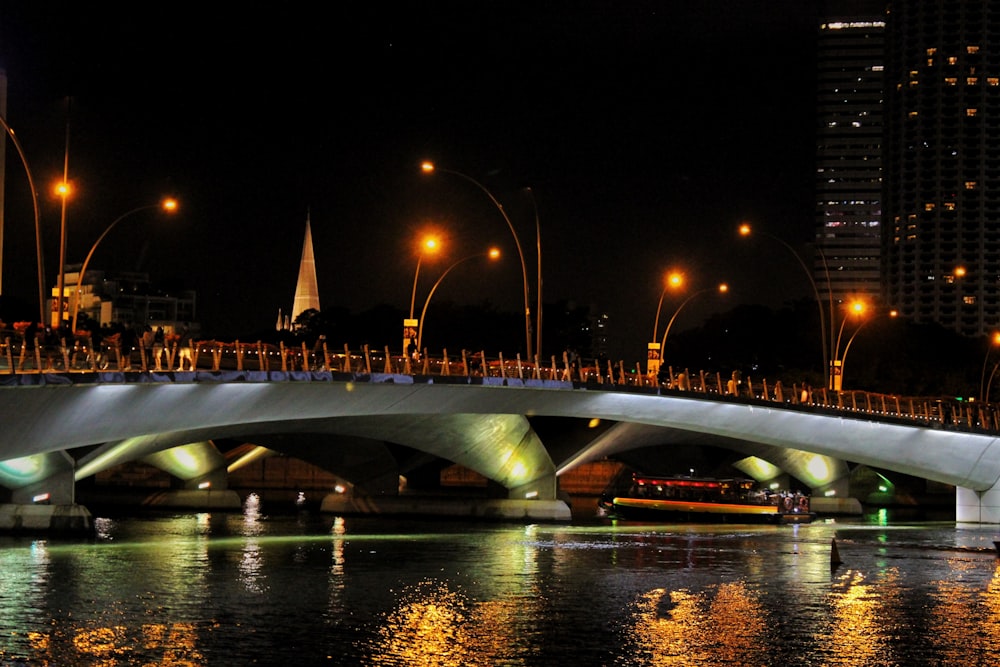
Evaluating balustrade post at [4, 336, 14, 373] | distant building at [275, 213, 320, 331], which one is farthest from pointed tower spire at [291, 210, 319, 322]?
balustrade post at [4, 336, 14, 373]

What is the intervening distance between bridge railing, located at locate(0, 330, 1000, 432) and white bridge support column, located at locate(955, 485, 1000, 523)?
13.7ft

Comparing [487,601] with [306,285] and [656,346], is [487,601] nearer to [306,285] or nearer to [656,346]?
[656,346]

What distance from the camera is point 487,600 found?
4000 cm

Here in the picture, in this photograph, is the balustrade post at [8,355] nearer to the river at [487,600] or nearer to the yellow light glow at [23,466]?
the river at [487,600]

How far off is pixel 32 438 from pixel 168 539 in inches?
485

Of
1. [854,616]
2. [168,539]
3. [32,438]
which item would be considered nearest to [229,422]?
[168,539]

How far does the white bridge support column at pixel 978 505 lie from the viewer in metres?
89.0

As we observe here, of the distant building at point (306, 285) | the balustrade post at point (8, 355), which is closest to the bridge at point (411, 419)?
the balustrade post at point (8, 355)

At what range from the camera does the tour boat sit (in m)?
91.5

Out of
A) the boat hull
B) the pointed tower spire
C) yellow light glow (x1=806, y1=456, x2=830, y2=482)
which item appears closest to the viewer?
the boat hull

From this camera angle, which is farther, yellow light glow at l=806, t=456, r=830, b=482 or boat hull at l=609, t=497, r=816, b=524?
yellow light glow at l=806, t=456, r=830, b=482

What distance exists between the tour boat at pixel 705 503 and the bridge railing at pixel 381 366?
7818 mm

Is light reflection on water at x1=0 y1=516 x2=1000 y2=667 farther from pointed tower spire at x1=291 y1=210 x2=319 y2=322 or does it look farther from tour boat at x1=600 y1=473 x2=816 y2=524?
pointed tower spire at x1=291 y1=210 x2=319 y2=322

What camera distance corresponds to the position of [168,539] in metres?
62.4
